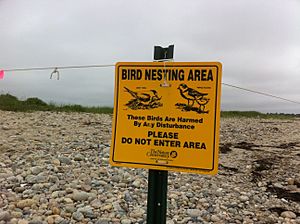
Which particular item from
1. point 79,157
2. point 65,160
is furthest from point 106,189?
point 79,157

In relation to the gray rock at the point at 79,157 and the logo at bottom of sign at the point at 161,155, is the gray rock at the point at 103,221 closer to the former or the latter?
the logo at bottom of sign at the point at 161,155

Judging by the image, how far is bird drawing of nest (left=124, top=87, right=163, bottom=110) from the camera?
2.12 m

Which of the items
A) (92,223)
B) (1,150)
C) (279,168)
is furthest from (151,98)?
(279,168)

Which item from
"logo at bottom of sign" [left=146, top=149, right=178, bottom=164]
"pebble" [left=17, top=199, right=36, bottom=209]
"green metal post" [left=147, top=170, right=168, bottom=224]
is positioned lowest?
"pebble" [left=17, top=199, right=36, bottom=209]

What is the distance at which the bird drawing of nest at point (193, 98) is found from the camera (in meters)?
2.06

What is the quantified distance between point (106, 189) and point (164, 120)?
13.6 feet

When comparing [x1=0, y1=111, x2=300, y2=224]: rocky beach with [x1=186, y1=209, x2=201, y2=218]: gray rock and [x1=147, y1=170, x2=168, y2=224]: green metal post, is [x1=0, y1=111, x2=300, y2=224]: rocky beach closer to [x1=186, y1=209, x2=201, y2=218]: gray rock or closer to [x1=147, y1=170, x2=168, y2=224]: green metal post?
[x1=186, y1=209, x2=201, y2=218]: gray rock

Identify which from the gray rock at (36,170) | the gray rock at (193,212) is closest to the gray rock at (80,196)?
the gray rock at (36,170)

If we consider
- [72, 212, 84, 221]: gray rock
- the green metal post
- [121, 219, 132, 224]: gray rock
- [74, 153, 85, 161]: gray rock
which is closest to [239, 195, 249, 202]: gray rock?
[121, 219, 132, 224]: gray rock

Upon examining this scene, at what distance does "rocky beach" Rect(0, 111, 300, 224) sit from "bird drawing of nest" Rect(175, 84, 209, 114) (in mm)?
3120

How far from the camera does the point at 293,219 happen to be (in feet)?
18.2

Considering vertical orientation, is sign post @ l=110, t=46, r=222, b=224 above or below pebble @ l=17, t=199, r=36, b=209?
above

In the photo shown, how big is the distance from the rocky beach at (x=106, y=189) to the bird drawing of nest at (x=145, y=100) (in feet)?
9.85

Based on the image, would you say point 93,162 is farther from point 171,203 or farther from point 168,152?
point 168,152
